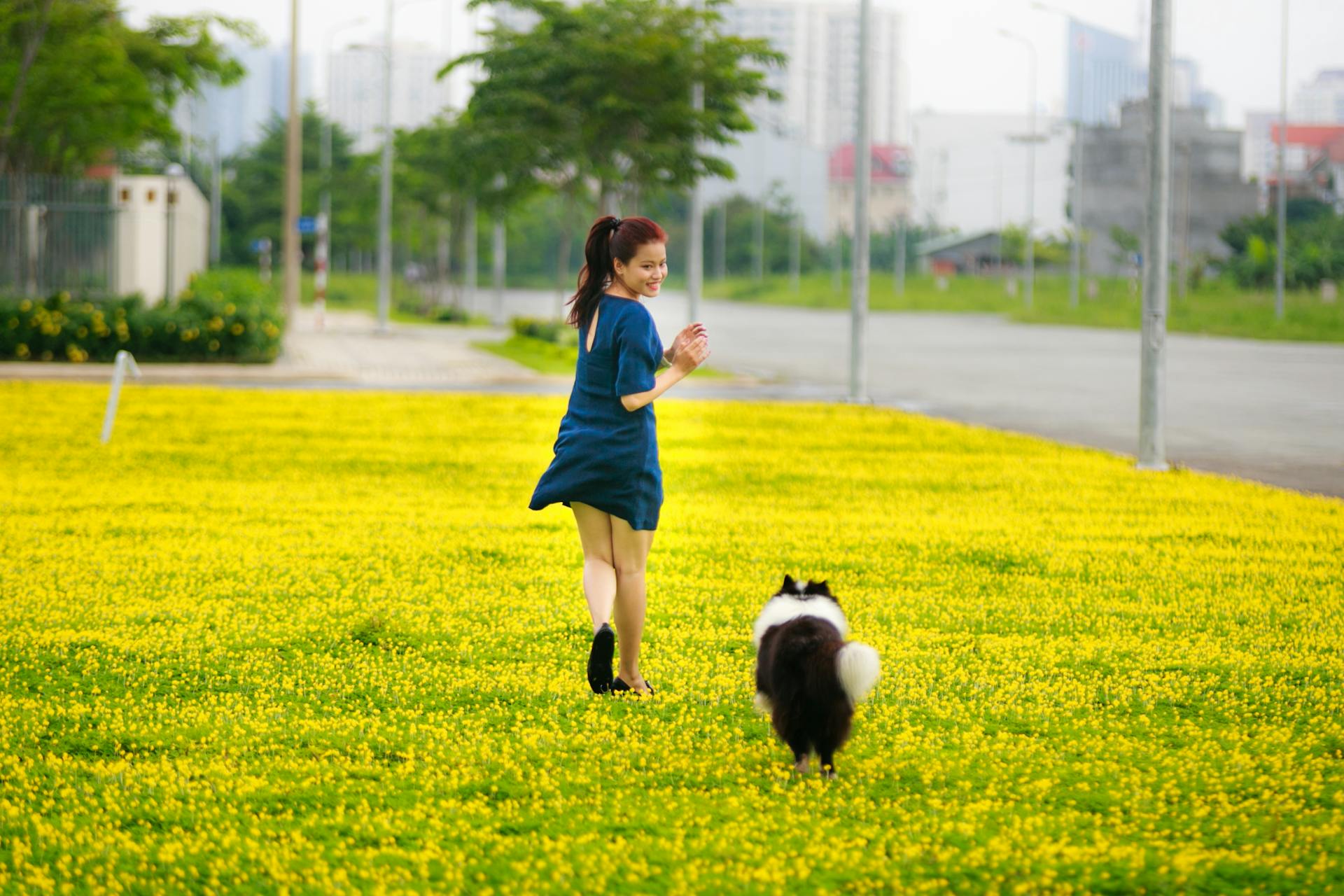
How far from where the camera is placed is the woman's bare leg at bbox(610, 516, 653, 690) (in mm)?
5457

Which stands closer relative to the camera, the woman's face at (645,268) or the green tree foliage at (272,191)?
the woman's face at (645,268)

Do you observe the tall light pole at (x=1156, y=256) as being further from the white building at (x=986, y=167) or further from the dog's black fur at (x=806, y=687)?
the white building at (x=986, y=167)

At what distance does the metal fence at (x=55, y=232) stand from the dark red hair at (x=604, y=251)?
22.4 metres

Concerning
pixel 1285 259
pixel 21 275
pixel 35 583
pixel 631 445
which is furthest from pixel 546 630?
pixel 1285 259

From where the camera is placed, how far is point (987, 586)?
7.97 meters

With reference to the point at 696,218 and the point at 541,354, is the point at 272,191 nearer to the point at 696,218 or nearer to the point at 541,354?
the point at 541,354

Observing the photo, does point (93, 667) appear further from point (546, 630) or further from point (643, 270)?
point (643, 270)

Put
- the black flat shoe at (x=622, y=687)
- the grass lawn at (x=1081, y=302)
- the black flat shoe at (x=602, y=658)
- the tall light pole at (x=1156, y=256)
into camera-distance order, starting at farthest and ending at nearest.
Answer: the grass lawn at (x=1081, y=302), the tall light pole at (x=1156, y=256), the black flat shoe at (x=622, y=687), the black flat shoe at (x=602, y=658)

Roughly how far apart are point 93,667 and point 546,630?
5.87 ft

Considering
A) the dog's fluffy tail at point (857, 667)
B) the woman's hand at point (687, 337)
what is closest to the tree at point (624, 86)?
the woman's hand at point (687, 337)

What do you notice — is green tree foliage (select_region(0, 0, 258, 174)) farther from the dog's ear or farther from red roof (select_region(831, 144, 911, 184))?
red roof (select_region(831, 144, 911, 184))

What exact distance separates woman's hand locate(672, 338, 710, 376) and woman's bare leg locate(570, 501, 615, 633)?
1.94 ft

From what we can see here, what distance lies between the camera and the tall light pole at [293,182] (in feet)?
112

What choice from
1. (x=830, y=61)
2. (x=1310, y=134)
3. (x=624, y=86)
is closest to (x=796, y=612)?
(x=624, y=86)
